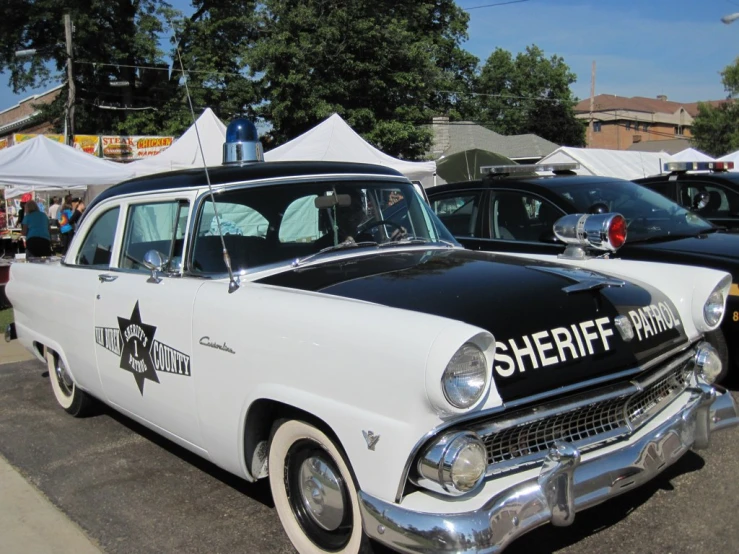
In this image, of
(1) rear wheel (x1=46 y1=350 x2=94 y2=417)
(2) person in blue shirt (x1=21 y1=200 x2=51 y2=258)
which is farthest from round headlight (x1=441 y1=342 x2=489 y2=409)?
(2) person in blue shirt (x1=21 y1=200 x2=51 y2=258)

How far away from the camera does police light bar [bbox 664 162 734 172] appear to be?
25.3ft

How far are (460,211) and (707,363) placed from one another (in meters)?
3.61

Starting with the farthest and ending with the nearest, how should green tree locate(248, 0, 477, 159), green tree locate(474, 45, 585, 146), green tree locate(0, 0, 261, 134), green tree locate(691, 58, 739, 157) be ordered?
green tree locate(474, 45, 585, 146) < green tree locate(691, 58, 739, 157) < green tree locate(0, 0, 261, 134) < green tree locate(248, 0, 477, 159)

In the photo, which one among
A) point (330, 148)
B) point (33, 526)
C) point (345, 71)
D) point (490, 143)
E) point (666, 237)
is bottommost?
point (33, 526)

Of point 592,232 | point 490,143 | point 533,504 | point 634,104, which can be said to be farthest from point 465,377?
point 634,104

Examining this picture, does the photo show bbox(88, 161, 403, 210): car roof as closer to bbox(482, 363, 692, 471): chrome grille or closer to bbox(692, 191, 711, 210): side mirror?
bbox(482, 363, 692, 471): chrome grille

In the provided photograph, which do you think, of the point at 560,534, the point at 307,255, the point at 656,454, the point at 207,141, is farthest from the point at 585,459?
the point at 207,141

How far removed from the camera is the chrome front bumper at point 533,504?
7.38 ft

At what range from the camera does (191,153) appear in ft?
43.0

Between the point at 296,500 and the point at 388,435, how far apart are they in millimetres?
860

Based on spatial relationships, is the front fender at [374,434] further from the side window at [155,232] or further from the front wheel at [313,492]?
the side window at [155,232]

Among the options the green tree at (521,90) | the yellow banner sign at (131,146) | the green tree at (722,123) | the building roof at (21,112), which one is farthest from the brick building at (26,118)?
the green tree at (722,123)

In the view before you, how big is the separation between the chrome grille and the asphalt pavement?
0.57m

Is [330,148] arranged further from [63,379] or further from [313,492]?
[313,492]
